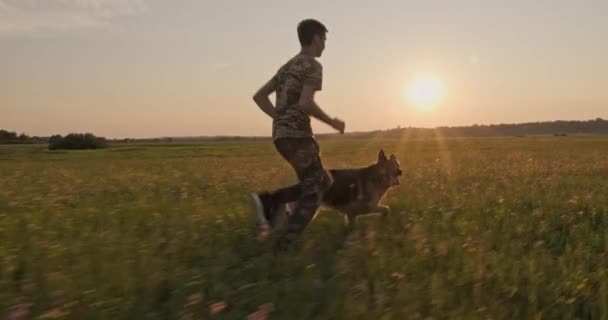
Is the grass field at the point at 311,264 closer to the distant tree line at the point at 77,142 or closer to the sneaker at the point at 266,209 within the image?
the sneaker at the point at 266,209

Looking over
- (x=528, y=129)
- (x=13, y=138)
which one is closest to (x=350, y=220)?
(x=13, y=138)

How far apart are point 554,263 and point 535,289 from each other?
1.06 metres

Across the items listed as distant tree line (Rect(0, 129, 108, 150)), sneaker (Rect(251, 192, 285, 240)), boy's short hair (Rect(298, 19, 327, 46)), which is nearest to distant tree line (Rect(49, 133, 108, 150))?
distant tree line (Rect(0, 129, 108, 150))

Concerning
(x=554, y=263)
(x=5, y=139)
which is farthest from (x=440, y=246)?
(x=5, y=139)

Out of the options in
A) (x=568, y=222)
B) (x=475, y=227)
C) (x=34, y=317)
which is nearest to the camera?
(x=34, y=317)

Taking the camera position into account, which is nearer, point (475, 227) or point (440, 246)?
point (440, 246)

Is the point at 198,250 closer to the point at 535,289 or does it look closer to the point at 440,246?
the point at 440,246

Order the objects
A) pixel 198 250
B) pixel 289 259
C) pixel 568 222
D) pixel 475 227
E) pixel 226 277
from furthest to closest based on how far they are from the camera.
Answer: pixel 568 222
pixel 475 227
pixel 198 250
pixel 289 259
pixel 226 277

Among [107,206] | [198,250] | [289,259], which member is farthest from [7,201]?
[289,259]

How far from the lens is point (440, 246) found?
Answer: 5637 millimetres

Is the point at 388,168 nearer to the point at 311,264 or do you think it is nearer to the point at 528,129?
the point at 311,264

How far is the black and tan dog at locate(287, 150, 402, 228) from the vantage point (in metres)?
7.43

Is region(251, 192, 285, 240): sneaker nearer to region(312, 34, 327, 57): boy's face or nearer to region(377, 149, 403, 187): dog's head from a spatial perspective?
region(312, 34, 327, 57): boy's face

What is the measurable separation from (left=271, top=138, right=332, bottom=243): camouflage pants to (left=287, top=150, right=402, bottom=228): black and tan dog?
888 mm
